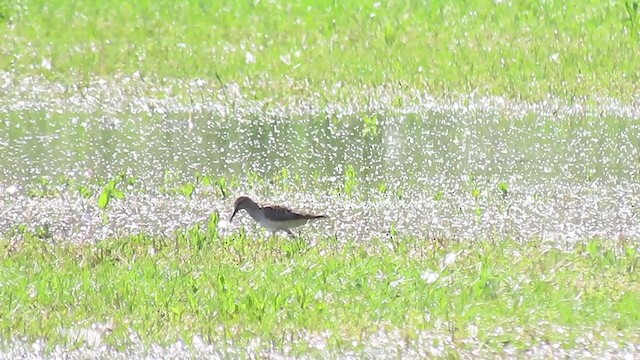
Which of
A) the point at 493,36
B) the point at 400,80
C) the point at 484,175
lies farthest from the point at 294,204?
the point at 493,36

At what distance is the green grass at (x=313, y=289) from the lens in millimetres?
8641

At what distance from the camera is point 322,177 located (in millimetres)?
14688

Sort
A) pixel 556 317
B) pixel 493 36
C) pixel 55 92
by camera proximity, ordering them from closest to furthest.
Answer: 1. pixel 556 317
2. pixel 55 92
3. pixel 493 36

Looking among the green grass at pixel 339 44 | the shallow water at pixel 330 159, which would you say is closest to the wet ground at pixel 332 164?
the shallow water at pixel 330 159

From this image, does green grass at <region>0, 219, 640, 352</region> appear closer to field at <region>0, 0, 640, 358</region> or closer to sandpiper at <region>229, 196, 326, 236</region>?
field at <region>0, 0, 640, 358</region>

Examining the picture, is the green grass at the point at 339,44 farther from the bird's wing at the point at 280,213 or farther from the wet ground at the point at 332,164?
the bird's wing at the point at 280,213

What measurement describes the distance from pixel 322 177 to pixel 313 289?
5363 mm

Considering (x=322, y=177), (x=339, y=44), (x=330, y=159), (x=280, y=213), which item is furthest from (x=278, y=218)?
(x=339, y=44)

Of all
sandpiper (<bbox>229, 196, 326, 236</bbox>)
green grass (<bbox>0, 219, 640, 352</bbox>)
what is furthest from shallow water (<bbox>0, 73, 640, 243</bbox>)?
green grass (<bbox>0, 219, 640, 352</bbox>)

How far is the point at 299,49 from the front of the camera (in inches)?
780

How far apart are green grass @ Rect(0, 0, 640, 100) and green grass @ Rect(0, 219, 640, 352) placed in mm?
7927

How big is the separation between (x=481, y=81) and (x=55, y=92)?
4.59 m

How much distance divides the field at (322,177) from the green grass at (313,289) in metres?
0.02

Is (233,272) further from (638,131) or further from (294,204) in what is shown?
(638,131)
